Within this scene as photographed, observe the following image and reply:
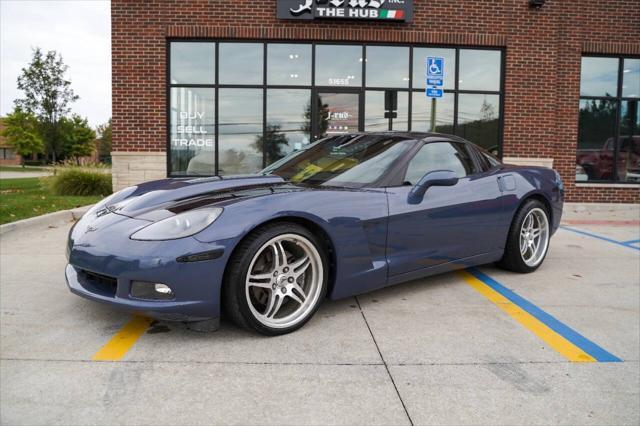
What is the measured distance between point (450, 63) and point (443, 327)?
8.18 metres

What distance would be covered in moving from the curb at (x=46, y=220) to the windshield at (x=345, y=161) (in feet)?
13.5

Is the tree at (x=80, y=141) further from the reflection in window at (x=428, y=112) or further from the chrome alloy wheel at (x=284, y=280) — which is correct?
the chrome alloy wheel at (x=284, y=280)

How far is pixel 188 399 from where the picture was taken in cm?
236

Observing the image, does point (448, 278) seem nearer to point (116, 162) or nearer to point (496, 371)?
point (496, 371)

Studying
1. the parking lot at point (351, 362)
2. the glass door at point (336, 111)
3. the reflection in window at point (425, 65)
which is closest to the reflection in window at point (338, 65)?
the glass door at point (336, 111)

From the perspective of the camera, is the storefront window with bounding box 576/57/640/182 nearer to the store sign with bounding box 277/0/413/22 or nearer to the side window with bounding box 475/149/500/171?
the store sign with bounding box 277/0/413/22

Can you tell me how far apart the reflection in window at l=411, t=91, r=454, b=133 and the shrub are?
22.5 ft

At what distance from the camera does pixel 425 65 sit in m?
10.3

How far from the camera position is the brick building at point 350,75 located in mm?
9805

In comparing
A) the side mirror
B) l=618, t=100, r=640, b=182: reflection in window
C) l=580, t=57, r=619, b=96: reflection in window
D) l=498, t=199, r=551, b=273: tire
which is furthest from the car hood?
l=618, t=100, r=640, b=182: reflection in window

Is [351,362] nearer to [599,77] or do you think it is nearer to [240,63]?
[240,63]

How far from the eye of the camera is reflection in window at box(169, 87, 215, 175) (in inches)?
401

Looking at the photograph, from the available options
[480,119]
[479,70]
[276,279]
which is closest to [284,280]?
[276,279]

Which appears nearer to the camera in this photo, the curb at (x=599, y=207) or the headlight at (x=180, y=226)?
the headlight at (x=180, y=226)
